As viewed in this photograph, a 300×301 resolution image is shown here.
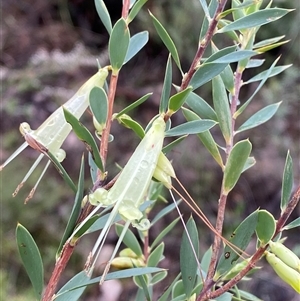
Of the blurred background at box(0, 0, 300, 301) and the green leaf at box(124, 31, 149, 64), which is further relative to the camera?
the blurred background at box(0, 0, 300, 301)

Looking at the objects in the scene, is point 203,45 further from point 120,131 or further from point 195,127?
point 120,131

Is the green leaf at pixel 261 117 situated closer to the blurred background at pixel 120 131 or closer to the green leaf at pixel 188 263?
the green leaf at pixel 188 263

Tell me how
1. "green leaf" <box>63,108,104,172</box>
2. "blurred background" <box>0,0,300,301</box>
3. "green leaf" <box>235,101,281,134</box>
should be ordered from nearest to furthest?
"green leaf" <box>63,108,104,172</box> → "green leaf" <box>235,101,281,134</box> → "blurred background" <box>0,0,300,301</box>

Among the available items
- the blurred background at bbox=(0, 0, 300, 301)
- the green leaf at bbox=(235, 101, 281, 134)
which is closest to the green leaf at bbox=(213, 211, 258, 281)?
the green leaf at bbox=(235, 101, 281, 134)

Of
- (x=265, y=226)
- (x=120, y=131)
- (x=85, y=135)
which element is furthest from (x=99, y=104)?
(x=120, y=131)

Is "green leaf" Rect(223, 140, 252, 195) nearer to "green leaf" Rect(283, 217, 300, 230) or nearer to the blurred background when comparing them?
"green leaf" Rect(283, 217, 300, 230)

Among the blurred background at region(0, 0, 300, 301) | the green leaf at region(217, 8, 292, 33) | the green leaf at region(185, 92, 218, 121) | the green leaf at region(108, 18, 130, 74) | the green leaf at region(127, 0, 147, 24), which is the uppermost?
the green leaf at region(127, 0, 147, 24)
